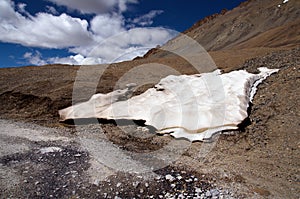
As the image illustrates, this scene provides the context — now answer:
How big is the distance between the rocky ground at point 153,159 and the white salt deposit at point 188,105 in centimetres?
25

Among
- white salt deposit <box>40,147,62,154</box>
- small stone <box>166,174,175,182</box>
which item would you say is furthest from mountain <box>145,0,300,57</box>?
small stone <box>166,174,175,182</box>

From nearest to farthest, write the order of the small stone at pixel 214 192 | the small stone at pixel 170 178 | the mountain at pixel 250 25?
1. the small stone at pixel 214 192
2. the small stone at pixel 170 178
3. the mountain at pixel 250 25

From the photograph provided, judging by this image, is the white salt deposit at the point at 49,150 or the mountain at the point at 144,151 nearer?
the mountain at the point at 144,151

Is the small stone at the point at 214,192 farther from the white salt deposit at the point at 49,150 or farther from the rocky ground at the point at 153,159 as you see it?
the white salt deposit at the point at 49,150

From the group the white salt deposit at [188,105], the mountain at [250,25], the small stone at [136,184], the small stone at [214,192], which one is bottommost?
the small stone at [214,192]

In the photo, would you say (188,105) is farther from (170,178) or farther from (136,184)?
(136,184)

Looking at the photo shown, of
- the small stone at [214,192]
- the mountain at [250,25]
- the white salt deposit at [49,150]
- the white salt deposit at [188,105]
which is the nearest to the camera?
the small stone at [214,192]

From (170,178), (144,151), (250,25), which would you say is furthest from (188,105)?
(250,25)

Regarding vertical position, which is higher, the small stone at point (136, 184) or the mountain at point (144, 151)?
the mountain at point (144, 151)

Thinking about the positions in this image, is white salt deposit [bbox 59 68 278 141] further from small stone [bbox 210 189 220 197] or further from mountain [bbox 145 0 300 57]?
mountain [bbox 145 0 300 57]

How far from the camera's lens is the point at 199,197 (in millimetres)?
3730

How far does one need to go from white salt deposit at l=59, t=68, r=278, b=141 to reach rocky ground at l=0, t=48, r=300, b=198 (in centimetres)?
25

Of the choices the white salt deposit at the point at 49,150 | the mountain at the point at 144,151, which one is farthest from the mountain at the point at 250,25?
the white salt deposit at the point at 49,150

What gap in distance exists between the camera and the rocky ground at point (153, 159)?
12.6 ft
